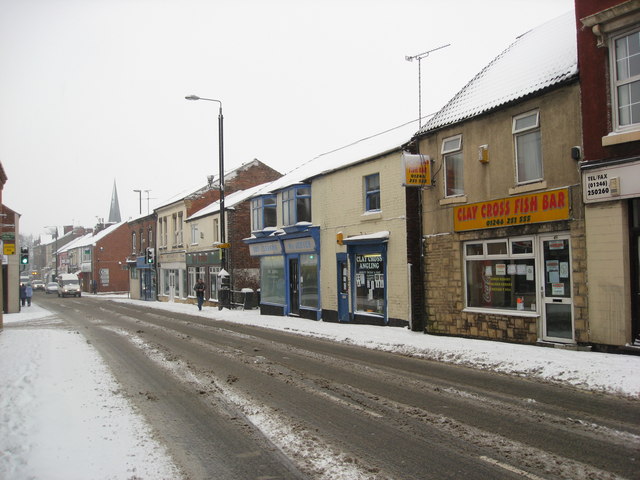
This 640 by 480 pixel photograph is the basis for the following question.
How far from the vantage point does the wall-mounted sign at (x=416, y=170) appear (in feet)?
49.3

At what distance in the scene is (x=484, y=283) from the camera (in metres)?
13.8

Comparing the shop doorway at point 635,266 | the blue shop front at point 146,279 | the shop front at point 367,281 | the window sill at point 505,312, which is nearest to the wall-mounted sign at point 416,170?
the shop front at point 367,281

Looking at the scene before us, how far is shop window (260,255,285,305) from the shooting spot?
25359mm

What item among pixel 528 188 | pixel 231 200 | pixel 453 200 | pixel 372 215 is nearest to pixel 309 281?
pixel 372 215

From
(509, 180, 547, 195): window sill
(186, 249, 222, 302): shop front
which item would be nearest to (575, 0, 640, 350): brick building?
(509, 180, 547, 195): window sill

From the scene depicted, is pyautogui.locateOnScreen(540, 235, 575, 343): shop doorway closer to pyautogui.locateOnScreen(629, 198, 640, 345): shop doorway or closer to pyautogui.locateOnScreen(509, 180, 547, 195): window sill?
pyautogui.locateOnScreen(509, 180, 547, 195): window sill

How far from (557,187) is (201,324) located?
1477 cm

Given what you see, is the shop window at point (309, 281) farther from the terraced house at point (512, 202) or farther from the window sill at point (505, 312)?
the window sill at point (505, 312)

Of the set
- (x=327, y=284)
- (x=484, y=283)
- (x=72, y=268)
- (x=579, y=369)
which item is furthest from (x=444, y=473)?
(x=72, y=268)

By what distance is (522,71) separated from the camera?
13539 mm

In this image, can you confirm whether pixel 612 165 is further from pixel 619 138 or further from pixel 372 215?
pixel 372 215

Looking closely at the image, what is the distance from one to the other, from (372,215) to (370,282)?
233 centimetres

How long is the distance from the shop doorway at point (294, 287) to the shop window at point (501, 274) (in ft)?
35.8

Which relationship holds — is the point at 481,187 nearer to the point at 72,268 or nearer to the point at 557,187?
the point at 557,187
